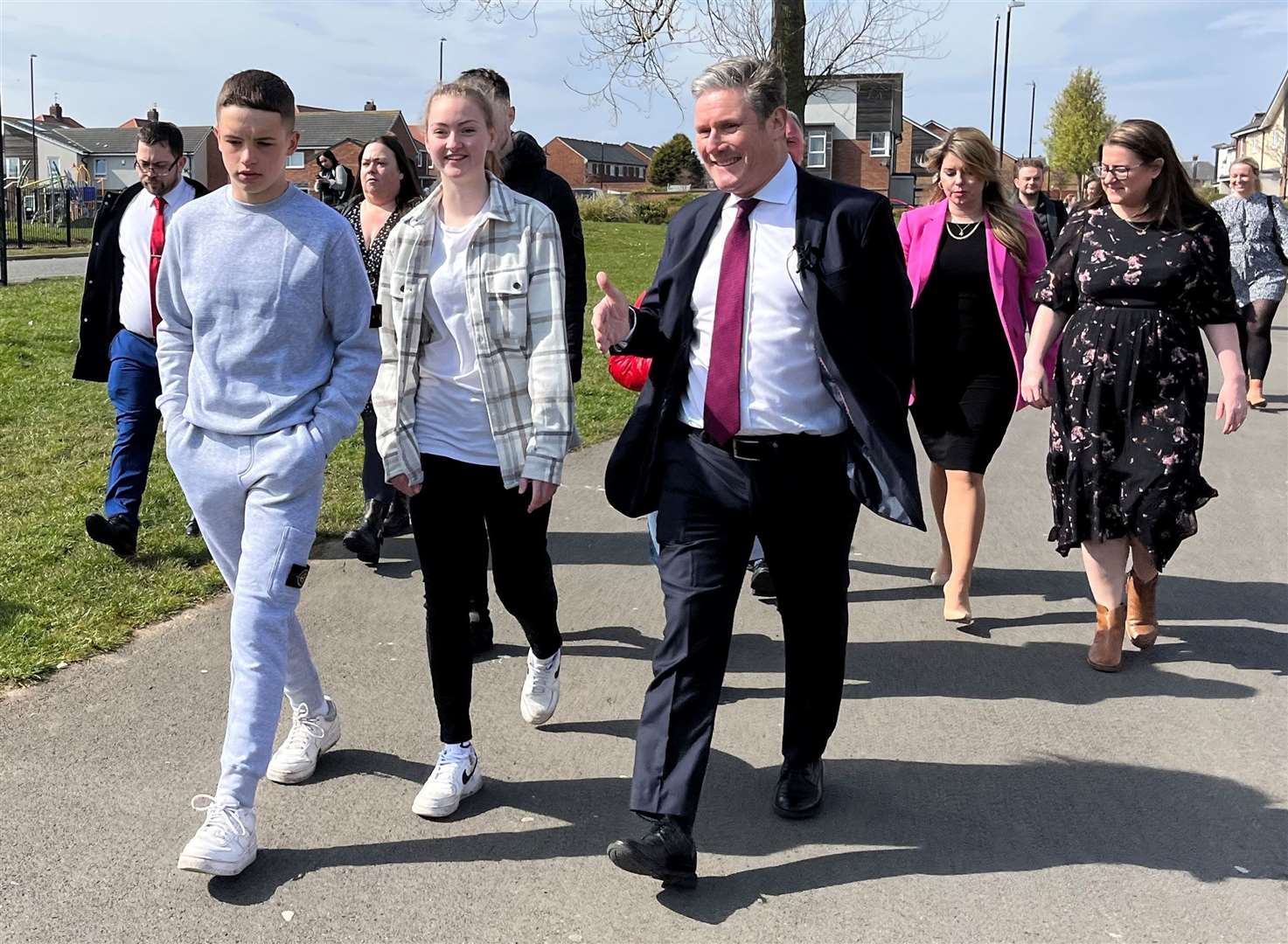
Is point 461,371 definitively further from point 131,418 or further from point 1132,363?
point 131,418

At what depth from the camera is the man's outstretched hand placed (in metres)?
3.49

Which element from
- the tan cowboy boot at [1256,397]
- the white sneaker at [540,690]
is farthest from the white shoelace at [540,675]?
the tan cowboy boot at [1256,397]

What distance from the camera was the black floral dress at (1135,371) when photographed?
5043 millimetres

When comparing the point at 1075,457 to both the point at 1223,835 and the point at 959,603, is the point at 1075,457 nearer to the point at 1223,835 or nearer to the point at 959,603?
the point at 959,603

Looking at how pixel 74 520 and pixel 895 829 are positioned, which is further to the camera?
pixel 74 520

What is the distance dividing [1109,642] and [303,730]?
3.12 m

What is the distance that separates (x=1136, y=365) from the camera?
5.10 metres

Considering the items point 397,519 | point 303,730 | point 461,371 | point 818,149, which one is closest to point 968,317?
point 461,371

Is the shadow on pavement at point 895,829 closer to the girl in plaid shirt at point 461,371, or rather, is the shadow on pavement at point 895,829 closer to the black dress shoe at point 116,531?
the girl in plaid shirt at point 461,371

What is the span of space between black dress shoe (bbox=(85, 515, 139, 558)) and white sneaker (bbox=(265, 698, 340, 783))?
2.45 meters

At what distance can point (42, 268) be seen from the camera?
26.0m

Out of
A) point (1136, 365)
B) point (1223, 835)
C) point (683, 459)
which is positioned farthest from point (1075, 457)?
point (683, 459)

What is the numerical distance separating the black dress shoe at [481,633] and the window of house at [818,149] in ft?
222

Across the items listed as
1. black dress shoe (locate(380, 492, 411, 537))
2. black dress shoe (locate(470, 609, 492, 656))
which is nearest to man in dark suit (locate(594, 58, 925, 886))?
black dress shoe (locate(470, 609, 492, 656))
